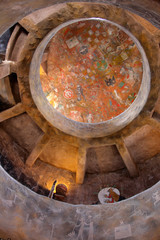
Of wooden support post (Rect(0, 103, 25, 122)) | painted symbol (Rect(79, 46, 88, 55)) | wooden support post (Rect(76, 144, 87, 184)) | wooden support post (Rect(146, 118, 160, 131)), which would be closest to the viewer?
wooden support post (Rect(0, 103, 25, 122))

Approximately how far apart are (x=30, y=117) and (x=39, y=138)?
81cm

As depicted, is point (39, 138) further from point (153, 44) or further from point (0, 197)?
point (153, 44)

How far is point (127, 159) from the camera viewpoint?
881cm

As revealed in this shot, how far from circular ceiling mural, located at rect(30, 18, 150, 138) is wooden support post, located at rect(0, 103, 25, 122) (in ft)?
13.3

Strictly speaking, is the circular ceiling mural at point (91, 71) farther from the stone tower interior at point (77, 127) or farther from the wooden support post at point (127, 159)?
the wooden support post at point (127, 159)

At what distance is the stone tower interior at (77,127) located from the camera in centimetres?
615

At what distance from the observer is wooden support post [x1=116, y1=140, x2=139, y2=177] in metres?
8.75

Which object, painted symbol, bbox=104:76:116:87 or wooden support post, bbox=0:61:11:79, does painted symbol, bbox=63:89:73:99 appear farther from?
wooden support post, bbox=0:61:11:79

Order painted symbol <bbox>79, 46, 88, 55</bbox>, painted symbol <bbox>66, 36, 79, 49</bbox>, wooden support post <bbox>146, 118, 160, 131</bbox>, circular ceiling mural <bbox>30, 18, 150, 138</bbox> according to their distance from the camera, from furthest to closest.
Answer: painted symbol <bbox>79, 46, 88, 55</bbox> < painted symbol <bbox>66, 36, 79, 49</bbox> < circular ceiling mural <bbox>30, 18, 150, 138</bbox> < wooden support post <bbox>146, 118, 160, 131</bbox>

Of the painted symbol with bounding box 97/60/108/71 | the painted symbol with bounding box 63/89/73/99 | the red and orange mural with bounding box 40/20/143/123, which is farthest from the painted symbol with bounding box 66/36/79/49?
the painted symbol with bounding box 63/89/73/99

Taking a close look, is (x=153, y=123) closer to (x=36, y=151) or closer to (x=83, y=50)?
(x=36, y=151)

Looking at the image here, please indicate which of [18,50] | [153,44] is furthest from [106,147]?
[18,50]

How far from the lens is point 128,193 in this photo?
843cm

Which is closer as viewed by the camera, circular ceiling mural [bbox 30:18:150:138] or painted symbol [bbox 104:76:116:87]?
circular ceiling mural [bbox 30:18:150:138]
